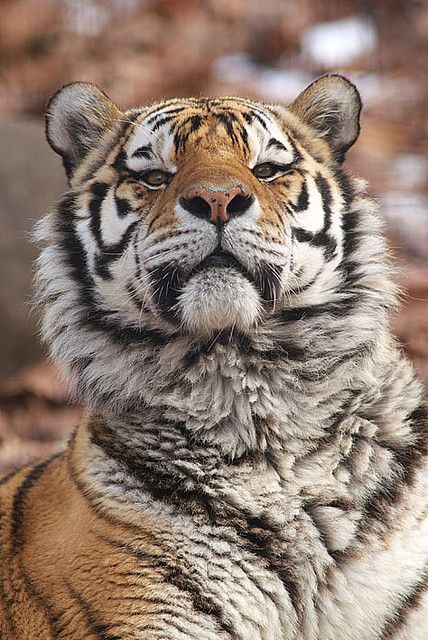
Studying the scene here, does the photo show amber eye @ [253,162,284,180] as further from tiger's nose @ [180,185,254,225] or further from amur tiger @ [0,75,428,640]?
tiger's nose @ [180,185,254,225]

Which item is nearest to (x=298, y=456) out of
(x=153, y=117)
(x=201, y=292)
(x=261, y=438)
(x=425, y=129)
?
(x=261, y=438)

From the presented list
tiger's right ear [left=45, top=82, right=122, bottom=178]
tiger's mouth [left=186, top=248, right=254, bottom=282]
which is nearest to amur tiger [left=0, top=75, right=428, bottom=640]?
tiger's mouth [left=186, top=248, right=254, bottom=282]

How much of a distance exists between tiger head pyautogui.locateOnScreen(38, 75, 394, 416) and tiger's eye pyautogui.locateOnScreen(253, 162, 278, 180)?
11mm

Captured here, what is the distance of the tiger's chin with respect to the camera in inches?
126

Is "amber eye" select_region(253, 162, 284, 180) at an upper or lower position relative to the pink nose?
upper

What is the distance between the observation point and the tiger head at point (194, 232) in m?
3.22

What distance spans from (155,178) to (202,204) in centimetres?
43

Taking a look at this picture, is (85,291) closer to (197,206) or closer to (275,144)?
(197,206)

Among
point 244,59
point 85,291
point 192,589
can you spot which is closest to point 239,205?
point 85,291

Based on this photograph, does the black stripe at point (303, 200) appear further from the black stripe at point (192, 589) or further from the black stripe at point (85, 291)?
the black stripe at point (192, 589)

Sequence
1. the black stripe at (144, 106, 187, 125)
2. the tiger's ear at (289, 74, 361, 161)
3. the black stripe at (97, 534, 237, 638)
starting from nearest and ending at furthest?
1. the black stripe at (97, 534, 237, 638)
2. the black stripe at (144, 106, 187, 125)
3. the tiger's ear at (289, 74, 361, 161)

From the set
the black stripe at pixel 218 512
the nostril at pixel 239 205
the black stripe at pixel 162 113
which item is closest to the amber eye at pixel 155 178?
the black stripe at pixel 162 113

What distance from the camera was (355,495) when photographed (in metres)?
3.32

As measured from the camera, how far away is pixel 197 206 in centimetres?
321
